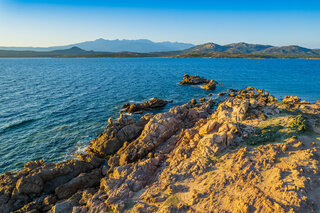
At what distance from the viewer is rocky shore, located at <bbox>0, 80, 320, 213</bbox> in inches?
640

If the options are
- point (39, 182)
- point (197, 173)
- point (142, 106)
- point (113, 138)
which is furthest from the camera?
point (142, 106)

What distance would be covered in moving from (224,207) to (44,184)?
2361 centimetres

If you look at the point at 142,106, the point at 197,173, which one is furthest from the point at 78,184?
the point at 142,106

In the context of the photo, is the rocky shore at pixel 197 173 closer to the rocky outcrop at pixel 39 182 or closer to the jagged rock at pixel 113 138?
the rocky outcrop at pixel 39 182

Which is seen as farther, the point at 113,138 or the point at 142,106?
the point at 142,106

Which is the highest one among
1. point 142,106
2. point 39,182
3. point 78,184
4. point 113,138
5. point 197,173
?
point 197,173

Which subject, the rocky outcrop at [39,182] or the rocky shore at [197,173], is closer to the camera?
the rocky shore at [197,173]

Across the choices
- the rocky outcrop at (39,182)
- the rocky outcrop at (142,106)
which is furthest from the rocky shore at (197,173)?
the rocky outcrop at (142,106)

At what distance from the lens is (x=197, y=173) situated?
20.2 meters

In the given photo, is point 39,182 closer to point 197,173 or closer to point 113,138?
point 113,138

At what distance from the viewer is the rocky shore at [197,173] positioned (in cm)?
1625

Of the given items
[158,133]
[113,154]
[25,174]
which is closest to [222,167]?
[158,133]

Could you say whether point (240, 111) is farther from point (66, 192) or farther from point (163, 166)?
point (66, 192)

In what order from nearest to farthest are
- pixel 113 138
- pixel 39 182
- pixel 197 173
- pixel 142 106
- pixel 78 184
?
pixel 197 173 < pixel 39 182 < pixel 78 184 < pixel 113 138 < pixel 142 106
